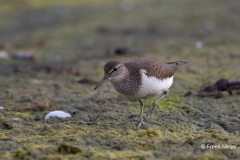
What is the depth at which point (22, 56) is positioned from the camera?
15.0 meters

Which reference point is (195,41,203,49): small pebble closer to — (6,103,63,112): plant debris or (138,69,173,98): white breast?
(6,103,63,112): plant debris

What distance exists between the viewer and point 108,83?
11117mm

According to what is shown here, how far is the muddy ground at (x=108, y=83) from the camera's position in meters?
6.27

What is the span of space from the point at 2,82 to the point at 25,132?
460 centimetres

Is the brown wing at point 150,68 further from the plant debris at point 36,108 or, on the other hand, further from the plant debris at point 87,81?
the plant debris at point 87,81

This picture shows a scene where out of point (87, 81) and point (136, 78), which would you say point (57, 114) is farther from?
point (87, 81)

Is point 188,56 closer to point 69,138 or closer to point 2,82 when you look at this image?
point 2,82

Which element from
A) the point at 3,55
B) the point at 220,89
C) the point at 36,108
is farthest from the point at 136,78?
the point at 3,55

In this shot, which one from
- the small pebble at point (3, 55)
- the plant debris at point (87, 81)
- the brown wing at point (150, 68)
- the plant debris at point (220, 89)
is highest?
the brown wing at point (150, 68)

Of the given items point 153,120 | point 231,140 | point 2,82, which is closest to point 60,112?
point 153,120

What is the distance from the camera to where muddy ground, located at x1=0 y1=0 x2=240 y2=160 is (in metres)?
6.27

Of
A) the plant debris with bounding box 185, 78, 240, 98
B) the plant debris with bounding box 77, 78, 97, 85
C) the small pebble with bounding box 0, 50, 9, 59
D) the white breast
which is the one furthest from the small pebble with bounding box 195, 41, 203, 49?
the white breast

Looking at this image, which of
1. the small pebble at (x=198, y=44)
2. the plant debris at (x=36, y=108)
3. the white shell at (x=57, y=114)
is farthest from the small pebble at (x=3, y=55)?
the white shell at (x=57, y=114)

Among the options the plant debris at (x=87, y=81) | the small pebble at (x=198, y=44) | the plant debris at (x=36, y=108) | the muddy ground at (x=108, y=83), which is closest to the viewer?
the muddy ground at (x=108, y=83)
